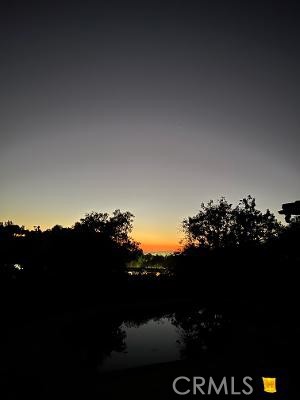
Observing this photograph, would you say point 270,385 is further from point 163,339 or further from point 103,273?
point 103,273

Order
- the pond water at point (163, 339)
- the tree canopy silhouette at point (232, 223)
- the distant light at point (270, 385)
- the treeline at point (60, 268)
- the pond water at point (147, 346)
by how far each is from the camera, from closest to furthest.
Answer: the distant light at point (270, 385)
the pond water at point (147, 346)
the pond water at point (163, 339)
the treeline at point (60, 268)
the tree canopy silhouette at point (232, 223)

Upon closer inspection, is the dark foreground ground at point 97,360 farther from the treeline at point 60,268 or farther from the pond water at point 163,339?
the treeline at point 60,268

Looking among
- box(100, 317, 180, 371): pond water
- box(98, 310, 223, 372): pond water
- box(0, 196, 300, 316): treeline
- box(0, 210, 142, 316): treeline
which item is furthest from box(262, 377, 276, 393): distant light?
box(0, 210, 142, 316): treeline

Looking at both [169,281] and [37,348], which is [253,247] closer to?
[169,281]

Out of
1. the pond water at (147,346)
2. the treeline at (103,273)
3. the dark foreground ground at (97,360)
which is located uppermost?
the treeline at (103,273)

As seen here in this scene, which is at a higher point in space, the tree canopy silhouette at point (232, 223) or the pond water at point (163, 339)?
the tree canopy silhouette at point (232, 223)

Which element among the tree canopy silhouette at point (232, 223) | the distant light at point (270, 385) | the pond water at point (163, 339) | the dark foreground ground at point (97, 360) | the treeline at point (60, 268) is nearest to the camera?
the distant light at point (270, 385)

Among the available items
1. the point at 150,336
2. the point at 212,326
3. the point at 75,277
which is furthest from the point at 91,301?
the point at 212,326

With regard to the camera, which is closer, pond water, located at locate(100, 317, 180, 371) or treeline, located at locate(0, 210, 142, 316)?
pond water, located at locate(100, 317, 180, 371)

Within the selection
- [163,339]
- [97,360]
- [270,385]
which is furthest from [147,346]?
[270,385]

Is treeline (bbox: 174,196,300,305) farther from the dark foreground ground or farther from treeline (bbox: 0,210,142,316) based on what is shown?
treeline (bbox: 0,210,142,316)

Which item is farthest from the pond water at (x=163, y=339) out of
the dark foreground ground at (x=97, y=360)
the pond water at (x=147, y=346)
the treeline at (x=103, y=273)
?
the treeline at (x=103, y=273)

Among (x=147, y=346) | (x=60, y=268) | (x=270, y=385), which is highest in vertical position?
(x=60, y=268)

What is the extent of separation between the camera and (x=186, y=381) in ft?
23.7
